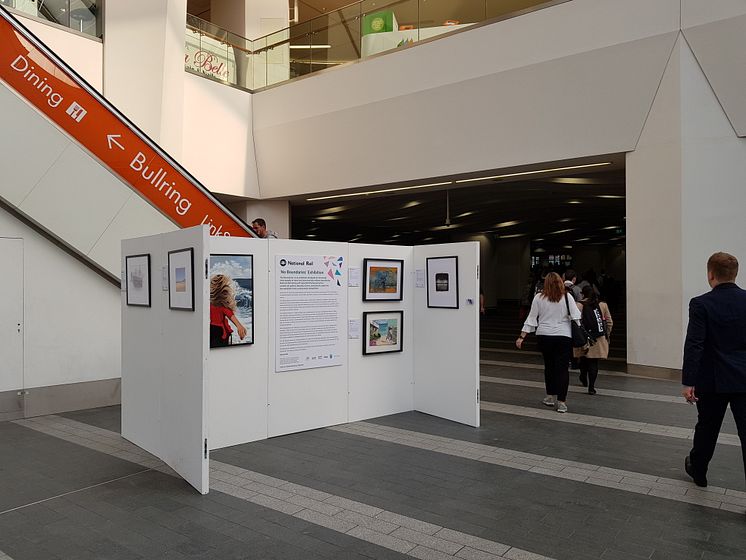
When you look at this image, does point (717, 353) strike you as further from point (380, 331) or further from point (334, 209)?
point (334, 209)

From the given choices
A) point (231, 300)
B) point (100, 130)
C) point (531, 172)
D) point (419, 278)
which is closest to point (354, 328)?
point (419, 278)

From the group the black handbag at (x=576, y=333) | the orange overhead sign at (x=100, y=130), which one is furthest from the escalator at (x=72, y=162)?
the black handbag at (x=576, y=333)

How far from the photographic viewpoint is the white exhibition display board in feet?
16.6

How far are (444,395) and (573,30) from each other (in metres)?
6.97

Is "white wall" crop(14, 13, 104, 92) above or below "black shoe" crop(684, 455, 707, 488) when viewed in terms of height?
above

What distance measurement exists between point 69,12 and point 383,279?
8177 mm

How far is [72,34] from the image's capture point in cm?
1065

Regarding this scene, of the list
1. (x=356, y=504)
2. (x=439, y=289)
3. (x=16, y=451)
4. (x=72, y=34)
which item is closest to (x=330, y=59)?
(x=72, y=34)

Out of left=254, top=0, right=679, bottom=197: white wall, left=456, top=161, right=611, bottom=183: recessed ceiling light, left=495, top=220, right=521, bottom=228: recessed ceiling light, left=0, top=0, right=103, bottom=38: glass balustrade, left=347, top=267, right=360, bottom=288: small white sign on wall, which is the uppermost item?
left=0, top=0, right=103, bottom=38: glass balustrade

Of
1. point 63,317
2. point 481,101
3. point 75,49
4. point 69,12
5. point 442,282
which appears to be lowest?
point 63,317

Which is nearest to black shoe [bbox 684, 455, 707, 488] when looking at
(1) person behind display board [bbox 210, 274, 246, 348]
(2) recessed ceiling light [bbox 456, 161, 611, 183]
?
(1) person behind display board [bbox 210, 274, 246, 348]

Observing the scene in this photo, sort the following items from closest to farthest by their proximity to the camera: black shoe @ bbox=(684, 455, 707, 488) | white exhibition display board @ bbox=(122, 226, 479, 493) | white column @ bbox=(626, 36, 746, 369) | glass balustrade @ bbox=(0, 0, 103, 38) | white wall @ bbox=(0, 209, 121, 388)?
black shoe @ bbox=(684, 455, 707, 488)
white exhibition display board @ bbox=(122, 226, 479, 493)
white wall @ bbox=(0, 209, 121, 388)
white column @ bbox=(626, 36, 746, 369)
glass balustrade @ bbox=(0, 0, 103, 38)

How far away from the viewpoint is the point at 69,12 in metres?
10.8

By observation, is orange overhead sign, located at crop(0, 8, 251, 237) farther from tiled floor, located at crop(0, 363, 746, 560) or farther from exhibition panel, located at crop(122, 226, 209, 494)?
tiled floor, located at crop(0, 363, 746, 560)
